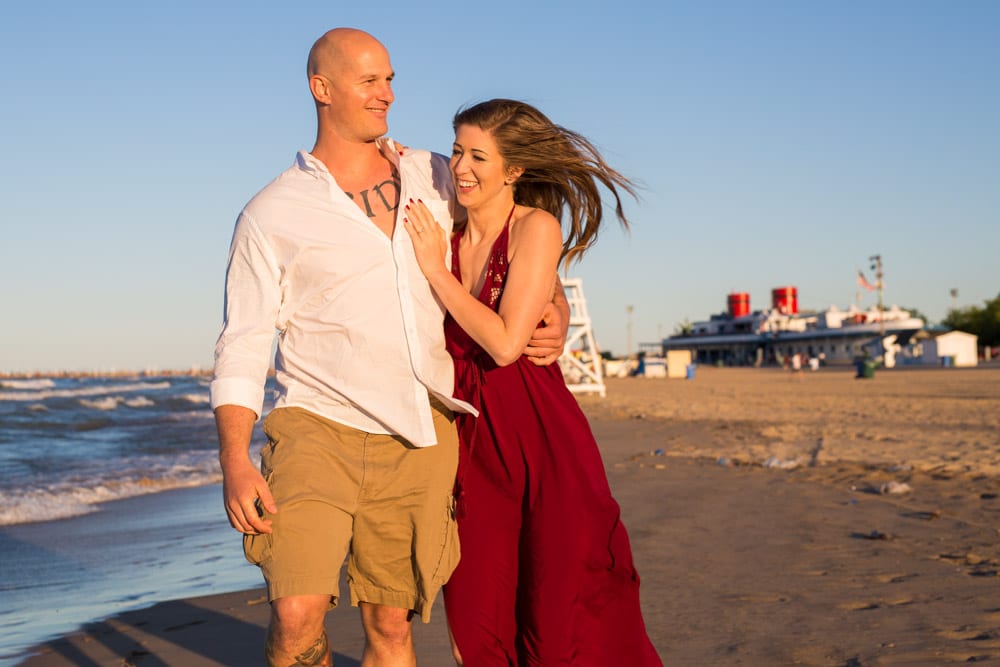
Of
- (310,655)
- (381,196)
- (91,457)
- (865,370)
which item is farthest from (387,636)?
(865,370)

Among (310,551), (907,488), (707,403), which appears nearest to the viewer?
(310,551)

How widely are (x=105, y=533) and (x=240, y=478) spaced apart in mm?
6899

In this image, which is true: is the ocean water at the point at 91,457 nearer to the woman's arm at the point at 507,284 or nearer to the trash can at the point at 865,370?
the woman's arm at the point at 507,284

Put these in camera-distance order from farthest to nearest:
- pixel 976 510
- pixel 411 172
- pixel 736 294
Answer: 1. pixel 736 294
2. pixel 976 510
3. pixel 411 172

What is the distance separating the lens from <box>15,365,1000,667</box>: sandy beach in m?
4.32

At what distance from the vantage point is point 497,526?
Result: 3062mm

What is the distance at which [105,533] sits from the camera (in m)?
8.80

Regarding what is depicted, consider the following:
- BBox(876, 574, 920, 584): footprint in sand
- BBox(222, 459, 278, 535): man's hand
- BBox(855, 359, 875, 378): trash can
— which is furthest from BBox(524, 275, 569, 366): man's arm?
BBox(855, 359, 875, 378): trash can

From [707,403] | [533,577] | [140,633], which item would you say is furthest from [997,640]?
[707,403]

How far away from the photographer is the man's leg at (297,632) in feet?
8.81

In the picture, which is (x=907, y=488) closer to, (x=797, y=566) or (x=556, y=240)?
(x=797, y=566)

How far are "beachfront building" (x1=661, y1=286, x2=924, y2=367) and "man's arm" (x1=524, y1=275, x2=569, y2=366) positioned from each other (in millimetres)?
67518

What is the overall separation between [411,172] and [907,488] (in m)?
6.72

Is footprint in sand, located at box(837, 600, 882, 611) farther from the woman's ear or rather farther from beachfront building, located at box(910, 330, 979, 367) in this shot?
beachfront building, located at box(910, 330, 979, 367)
